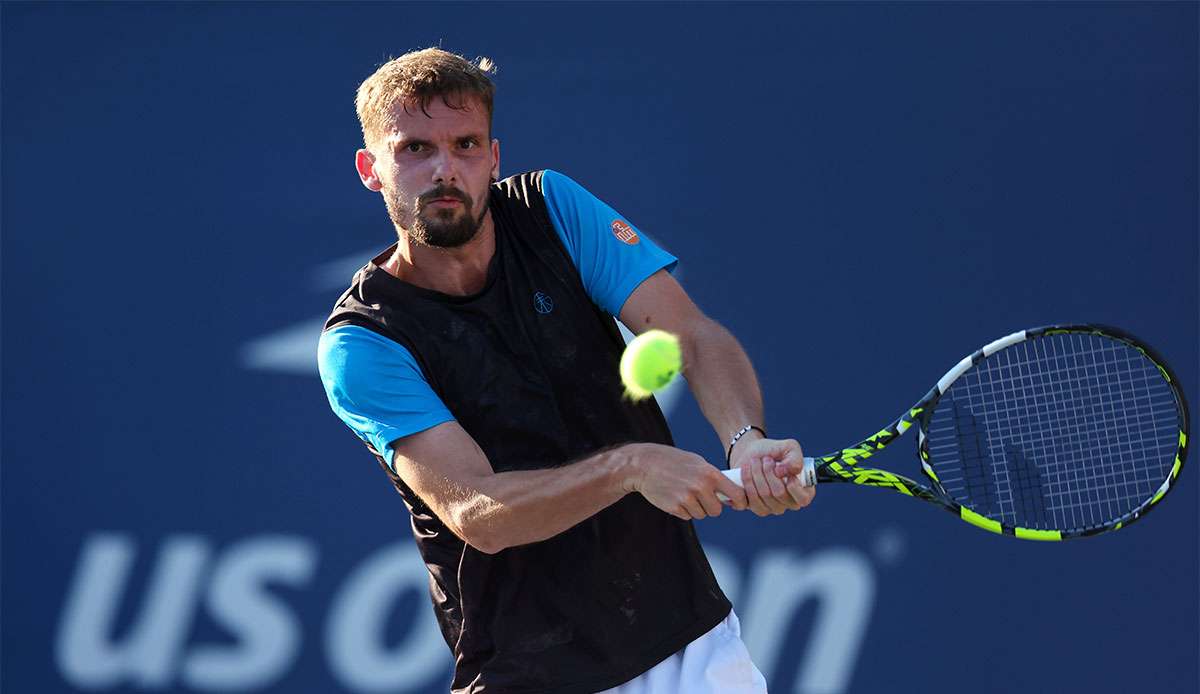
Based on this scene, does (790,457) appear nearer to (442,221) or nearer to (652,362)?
(652,362)

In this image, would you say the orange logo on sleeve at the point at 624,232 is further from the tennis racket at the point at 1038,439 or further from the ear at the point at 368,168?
the tennis racket at the point at 1038,439

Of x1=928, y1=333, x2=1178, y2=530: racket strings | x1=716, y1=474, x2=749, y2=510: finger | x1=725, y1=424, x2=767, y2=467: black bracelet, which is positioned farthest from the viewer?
x1=928, y1=333, x2=1178, y2=530: racket strings

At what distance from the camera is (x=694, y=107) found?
17.6ft

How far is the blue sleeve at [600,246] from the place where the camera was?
3.22m

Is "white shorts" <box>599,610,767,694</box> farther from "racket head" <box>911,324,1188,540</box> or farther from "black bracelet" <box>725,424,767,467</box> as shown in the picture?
"racket head" <box>911,324,1188,540</box>

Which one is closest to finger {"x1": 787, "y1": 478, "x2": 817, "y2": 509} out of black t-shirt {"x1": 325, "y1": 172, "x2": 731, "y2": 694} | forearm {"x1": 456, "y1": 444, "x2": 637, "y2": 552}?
forearm {"x1": 456, "y1": 444, "x2": 637, "y2": 552}

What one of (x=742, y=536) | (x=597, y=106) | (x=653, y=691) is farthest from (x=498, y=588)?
(x=597, y=106)

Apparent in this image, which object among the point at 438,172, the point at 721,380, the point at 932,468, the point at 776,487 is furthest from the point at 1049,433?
the point at 438,172

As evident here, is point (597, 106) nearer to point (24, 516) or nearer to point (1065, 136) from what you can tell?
point (1065, 136)

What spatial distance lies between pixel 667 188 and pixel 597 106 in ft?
1.28

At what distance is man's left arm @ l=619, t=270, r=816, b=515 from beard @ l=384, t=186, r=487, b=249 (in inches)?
15.1

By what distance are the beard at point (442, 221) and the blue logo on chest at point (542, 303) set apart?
195 millimetres

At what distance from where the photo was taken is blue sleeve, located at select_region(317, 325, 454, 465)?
3020 millimetres

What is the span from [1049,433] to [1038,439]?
0.39 feet
